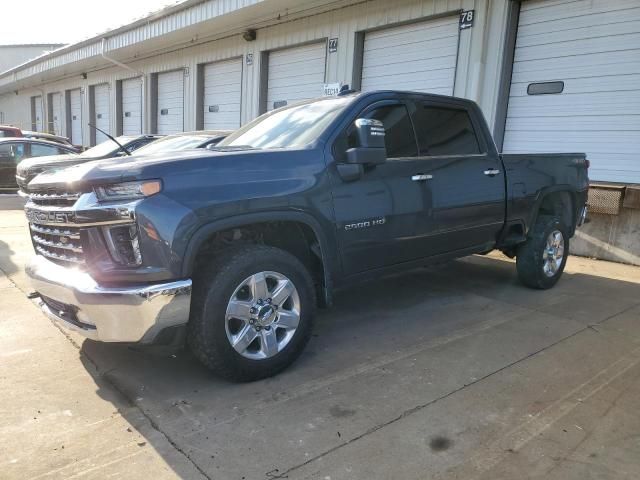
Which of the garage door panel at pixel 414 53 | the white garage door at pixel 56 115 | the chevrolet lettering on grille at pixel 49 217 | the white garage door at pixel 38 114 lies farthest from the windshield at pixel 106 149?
the white garage door at pixel 38 114

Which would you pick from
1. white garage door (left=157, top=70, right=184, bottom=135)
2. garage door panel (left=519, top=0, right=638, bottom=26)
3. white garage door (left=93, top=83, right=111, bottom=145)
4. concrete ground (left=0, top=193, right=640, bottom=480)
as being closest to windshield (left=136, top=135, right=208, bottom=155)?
concrete ground (left=0, top=193, right=640, bottom=480)

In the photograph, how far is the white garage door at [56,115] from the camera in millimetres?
27844

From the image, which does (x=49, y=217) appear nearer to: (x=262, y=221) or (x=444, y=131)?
(x=262, y=221)

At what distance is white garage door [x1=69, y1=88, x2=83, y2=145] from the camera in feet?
83.7

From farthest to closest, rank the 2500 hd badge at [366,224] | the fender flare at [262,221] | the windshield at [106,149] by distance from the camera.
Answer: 1. the windshield at [106,149]
2. the 2500 hd badge at [366,224]
3. the fender flare at [262,221]

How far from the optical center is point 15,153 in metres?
11.9

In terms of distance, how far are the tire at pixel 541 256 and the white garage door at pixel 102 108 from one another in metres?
20.5

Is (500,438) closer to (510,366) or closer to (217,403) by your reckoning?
(510,366)

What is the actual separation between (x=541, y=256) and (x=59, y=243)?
4641mm

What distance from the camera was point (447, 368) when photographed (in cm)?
368

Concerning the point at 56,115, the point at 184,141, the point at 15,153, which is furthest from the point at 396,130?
the point at 56,115

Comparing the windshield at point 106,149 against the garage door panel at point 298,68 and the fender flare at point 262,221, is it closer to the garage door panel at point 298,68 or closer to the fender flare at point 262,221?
the garage door panel at point 298,68

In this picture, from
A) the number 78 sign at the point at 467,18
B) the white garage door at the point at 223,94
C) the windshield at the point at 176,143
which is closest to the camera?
the windshield at the point at 176,143

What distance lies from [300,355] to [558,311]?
2.81m
